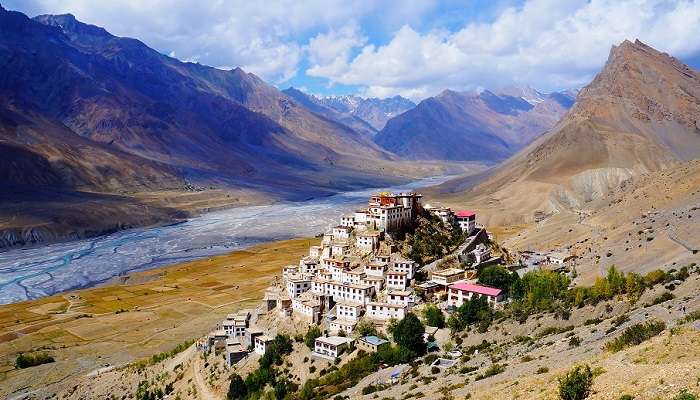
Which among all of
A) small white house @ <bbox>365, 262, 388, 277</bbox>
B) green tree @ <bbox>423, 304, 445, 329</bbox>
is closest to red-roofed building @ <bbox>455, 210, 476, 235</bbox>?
small white house @ <bbox>365, 262, 388, 277</bbox>

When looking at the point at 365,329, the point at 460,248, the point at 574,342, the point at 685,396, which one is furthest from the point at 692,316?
the point at 460,248

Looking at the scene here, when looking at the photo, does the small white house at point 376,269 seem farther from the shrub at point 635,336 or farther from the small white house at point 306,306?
the shrub at point 635,336

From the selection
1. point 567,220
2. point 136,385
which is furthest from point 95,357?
point 567,220

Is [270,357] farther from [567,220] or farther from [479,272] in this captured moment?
[567,220]

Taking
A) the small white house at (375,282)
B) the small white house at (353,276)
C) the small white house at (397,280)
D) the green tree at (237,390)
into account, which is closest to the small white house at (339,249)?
the small white house at (353,276)

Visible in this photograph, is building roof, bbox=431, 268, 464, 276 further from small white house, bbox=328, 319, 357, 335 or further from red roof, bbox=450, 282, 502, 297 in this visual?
small white house, bbox=328, 319, 357, 335

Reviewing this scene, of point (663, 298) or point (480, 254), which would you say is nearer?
point (663, 298)

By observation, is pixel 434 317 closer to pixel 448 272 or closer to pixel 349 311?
pixel 349 311
